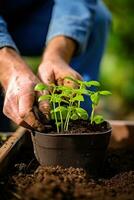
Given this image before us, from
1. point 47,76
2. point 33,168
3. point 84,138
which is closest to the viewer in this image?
point 84,138

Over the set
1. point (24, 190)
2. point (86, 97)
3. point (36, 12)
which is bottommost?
point (86, 97)

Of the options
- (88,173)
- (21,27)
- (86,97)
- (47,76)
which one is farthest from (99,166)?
(21,27)

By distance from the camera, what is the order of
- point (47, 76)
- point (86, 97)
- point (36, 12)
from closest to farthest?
point (47, 76) < point (86, 97) < point (36, 12)

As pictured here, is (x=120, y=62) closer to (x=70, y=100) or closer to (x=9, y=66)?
(x=9, y=66)

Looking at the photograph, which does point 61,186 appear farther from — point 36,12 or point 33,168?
point 36,12

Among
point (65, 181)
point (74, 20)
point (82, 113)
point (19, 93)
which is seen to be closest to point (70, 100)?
point (82, 113)

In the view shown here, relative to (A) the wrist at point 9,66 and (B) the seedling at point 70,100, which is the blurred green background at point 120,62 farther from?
(B) the seedling at point 70,100

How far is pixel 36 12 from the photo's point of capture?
2406mm

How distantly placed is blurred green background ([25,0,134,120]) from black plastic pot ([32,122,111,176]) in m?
2.73

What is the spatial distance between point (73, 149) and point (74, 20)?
0.88 meters

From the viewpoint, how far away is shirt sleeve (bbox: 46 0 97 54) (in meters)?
2.07

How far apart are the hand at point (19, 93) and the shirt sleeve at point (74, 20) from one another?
0.43m

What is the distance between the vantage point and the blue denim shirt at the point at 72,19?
207cm

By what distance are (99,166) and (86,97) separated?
2.14ft
